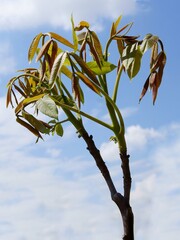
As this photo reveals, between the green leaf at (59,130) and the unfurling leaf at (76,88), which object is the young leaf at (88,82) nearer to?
the unfurling leaf at (76,88)

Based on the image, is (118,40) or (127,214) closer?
(127,214)

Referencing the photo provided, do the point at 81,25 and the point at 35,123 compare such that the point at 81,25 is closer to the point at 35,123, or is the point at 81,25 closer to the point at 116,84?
the point at 116,84

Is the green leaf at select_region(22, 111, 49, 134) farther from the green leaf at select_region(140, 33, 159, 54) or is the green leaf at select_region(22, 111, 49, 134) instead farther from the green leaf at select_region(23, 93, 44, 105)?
the green leaf at select_region(140, 33, 159, 54)

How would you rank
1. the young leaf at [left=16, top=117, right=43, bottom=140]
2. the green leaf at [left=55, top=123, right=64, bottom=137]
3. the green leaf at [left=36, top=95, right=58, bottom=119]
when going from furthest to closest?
the green leaf at [left=55, top=123, right=64, bottom=137]
the young leaf at [left=16, top=117, right=43, bottom=140]
the green leaf at [left=36, top=95, right=58, bottom=119]

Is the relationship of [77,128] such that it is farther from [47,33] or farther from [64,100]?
[47,33]

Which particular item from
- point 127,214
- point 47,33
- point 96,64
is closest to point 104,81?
point 96,64
